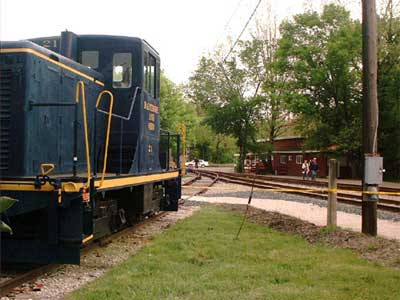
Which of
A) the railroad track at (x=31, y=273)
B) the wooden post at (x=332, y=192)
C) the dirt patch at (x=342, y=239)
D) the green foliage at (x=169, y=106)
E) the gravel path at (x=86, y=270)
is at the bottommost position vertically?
the gravel path at (x=86, y=270)

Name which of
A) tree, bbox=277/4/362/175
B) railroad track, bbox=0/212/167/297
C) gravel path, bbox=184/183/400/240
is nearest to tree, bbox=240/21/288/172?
tree, bbox=277/4/362/175

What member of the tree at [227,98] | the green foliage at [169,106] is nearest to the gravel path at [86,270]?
the green foliage at [169,106]

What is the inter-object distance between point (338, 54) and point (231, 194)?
18719 mm

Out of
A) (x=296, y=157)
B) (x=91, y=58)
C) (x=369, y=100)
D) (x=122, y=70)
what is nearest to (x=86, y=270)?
(x=122, y=70)

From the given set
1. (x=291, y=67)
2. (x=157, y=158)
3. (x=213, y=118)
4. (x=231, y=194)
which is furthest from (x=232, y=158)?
(x=157, y=158)

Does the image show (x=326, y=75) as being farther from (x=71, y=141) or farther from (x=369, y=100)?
(x=71, y=141)

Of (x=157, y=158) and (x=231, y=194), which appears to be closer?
(x=157, y=158)

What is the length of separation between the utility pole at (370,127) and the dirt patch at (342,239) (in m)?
0.47

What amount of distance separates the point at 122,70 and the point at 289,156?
41.1m

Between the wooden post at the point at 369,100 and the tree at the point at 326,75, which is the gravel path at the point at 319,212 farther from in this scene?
the tree at the point at 326,75

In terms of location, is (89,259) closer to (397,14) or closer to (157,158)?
(157,158)

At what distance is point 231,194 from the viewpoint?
21234mm

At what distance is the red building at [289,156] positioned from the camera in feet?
153

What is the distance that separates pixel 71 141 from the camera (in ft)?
25.9
